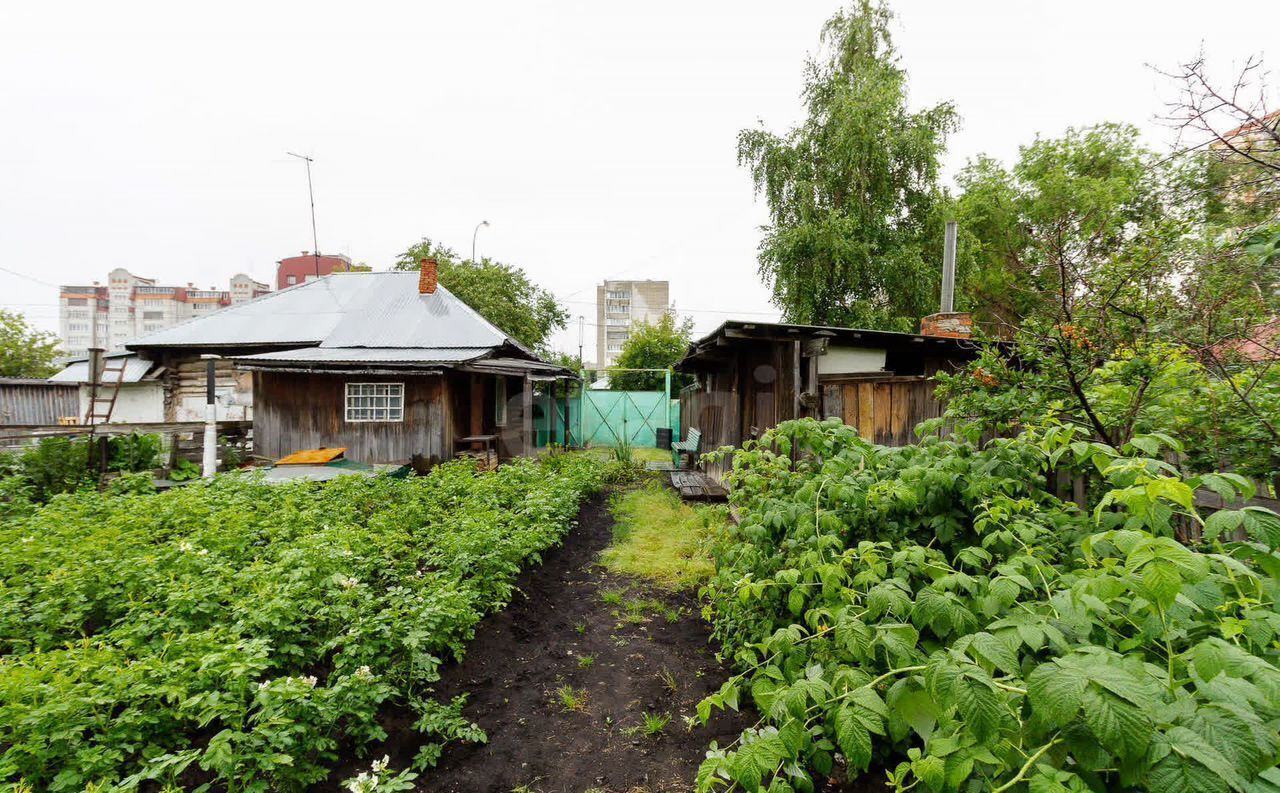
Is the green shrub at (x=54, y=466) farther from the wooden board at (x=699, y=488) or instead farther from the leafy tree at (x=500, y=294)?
the leafy tree at (x=500, y=294)

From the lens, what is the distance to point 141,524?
465cm

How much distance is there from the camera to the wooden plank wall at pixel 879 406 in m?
6.22

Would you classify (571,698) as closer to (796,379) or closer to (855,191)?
(796,379)

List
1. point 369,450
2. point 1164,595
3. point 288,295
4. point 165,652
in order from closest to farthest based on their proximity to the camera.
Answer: point 1164,595 < point 165,652 < point 369,450 < point 288,295

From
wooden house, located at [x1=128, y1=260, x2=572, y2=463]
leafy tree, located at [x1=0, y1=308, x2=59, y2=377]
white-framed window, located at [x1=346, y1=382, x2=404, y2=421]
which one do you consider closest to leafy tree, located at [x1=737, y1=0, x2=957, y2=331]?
wooden house, located at [x1=128, y1=260, x2=572, y2=463]

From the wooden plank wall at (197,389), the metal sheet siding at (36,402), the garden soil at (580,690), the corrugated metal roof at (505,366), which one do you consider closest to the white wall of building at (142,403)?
the wooden plank wall at (197,389)

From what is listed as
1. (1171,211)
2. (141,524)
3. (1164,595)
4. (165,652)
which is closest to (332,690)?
(165,652)

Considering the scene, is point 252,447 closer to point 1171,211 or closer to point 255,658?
point 255,658

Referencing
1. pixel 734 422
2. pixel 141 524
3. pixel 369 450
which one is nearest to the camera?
pixel 141 524

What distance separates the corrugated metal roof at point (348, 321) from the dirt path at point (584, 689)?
8.43 meters

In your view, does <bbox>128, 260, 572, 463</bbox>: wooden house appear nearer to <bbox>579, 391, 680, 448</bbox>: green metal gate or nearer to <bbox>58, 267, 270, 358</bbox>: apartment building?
<bbox>579, 391, 680, 448</bbox>: green metal gate

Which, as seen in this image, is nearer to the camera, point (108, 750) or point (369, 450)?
point (108, 750)

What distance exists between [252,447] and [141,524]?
750 centimetres

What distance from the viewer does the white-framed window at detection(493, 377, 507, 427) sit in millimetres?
13719
